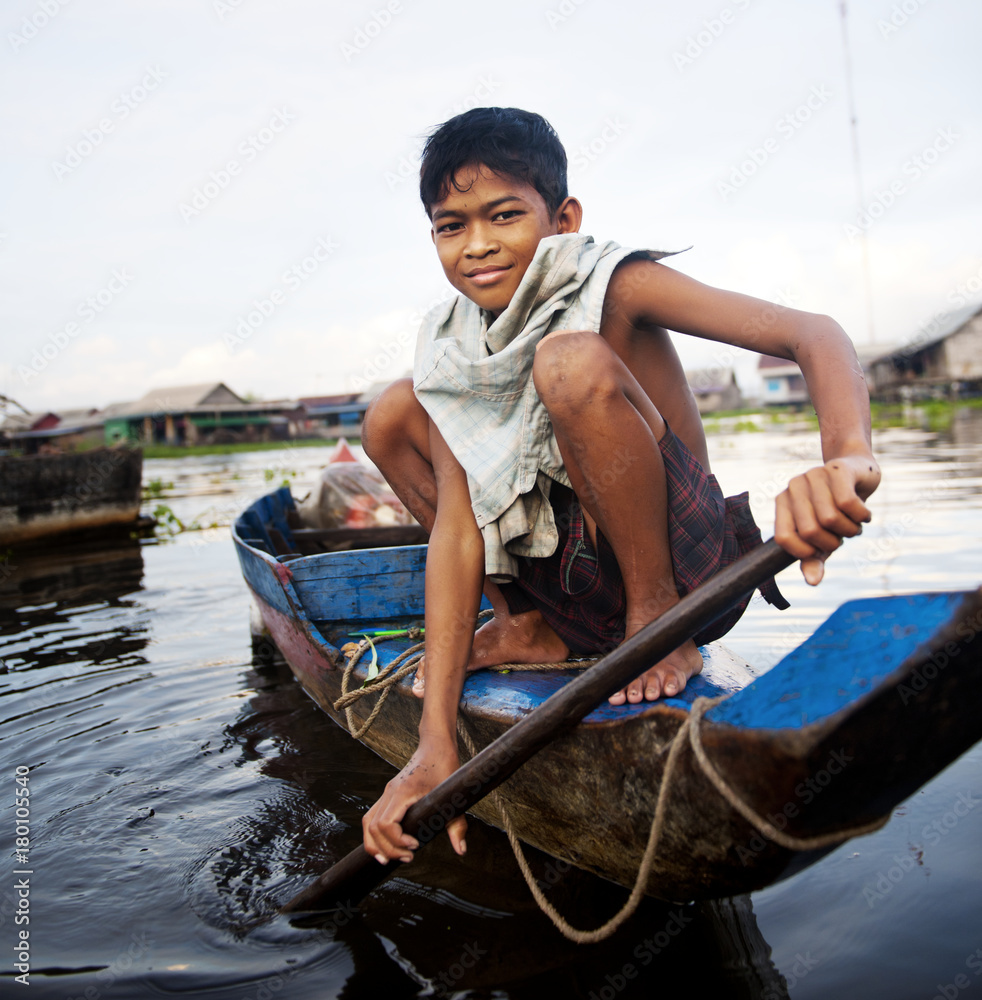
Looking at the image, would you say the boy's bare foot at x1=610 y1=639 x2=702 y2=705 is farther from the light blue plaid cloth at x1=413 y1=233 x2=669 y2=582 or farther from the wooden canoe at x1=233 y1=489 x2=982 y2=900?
the light blue plaid cloth at x1=413 y1=233 x2=669 y2=582

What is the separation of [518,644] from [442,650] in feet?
1.02

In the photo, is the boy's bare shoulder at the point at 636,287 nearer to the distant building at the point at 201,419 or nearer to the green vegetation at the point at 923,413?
the green vegetation at the point at 923,413

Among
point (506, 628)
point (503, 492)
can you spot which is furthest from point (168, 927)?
point (503, 492)

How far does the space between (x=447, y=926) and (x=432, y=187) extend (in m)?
1.55

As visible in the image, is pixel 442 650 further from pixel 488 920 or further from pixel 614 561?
pixel 488 920

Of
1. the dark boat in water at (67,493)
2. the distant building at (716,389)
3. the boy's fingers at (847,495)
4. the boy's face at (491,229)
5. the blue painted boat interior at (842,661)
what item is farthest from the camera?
the distant building at (716,389)

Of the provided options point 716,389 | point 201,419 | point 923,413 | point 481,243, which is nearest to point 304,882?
point 481,243

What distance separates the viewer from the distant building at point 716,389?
38812 millimetres

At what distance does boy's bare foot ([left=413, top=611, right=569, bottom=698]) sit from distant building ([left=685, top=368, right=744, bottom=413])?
1450 inches

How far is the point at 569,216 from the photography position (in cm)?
189

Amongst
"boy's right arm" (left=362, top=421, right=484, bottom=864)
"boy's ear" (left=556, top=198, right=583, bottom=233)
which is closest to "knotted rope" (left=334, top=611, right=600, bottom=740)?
"boy's right arm" (left=362, top=421, right=484, bottom=864)

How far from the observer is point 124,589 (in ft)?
16.7

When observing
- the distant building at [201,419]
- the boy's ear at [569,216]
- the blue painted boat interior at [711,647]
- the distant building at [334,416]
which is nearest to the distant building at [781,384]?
the distant building at [334,416]

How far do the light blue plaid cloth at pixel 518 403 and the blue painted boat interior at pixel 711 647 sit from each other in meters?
0.30
